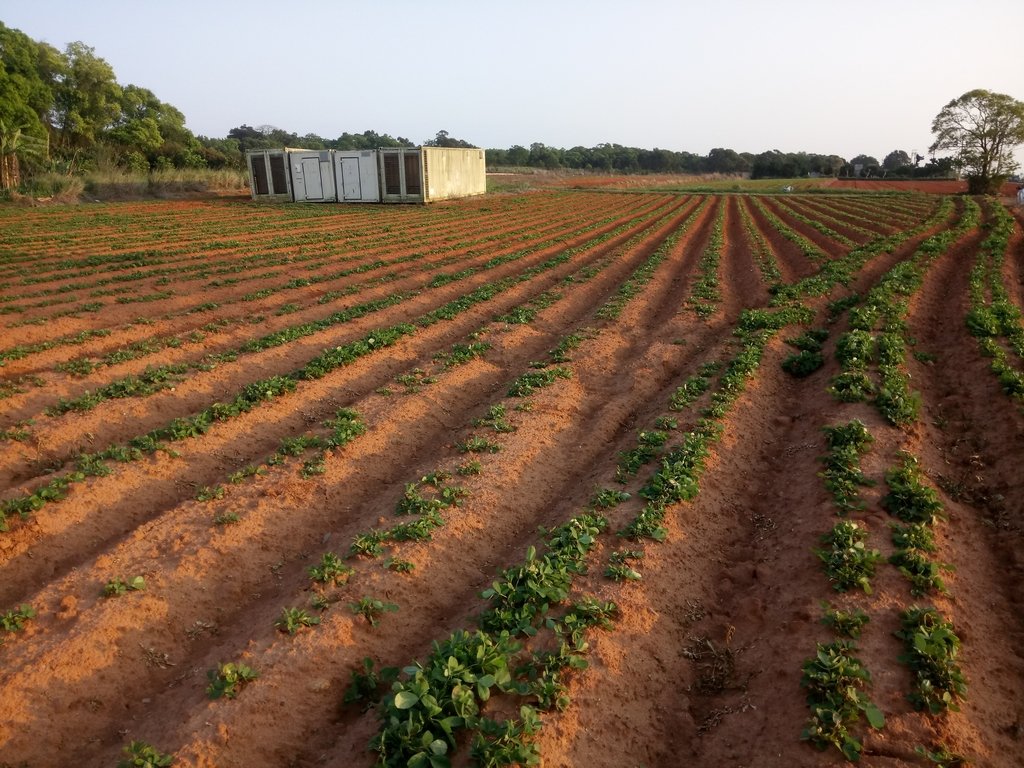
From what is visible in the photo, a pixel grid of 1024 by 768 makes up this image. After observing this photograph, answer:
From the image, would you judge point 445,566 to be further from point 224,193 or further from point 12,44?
point 12,44

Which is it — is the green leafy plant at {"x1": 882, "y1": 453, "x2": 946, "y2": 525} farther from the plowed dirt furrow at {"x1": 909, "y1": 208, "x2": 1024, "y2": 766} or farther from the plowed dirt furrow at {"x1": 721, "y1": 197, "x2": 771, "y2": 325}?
the plowed dirt furrow at {"x1": 721, "y1": 197, "x2": 771, "y2": 325}

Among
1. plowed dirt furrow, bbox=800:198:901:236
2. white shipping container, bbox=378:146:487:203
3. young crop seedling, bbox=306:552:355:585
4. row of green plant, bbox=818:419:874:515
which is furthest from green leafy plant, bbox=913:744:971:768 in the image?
white shipping container, bbox=378:146:487:203

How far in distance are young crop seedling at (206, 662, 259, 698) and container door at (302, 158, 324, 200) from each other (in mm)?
47259

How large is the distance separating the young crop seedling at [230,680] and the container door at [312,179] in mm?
47259

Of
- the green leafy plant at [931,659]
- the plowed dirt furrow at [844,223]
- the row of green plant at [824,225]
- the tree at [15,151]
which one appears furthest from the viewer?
the tree at [15,151]

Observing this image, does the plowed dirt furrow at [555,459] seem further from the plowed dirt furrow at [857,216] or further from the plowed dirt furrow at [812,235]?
the plowed dirt furrow at [857,216]

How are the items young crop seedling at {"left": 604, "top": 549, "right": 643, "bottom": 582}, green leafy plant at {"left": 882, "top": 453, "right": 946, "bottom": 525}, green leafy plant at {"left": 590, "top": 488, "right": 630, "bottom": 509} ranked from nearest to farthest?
young crop seedling at {"left": 604, "top": 549, "right": 643, "bottom": 582}, green leafy plant at {"left": 882, "top": 453, "right": 946, "bottom": 525}, green leafy plant at {"left": 590, "top": 488, "right": 630, "bottom": 509}

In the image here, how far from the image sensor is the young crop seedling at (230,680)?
192 inches

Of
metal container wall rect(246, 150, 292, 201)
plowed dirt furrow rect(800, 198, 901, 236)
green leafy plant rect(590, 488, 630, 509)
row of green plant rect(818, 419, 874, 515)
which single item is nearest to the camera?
row of green plant rect(818, 419, 874, 515)

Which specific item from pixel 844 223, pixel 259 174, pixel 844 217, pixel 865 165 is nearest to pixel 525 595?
pixel 844 223

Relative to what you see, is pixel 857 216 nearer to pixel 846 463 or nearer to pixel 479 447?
pixel 846 463

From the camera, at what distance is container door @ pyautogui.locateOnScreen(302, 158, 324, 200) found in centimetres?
4722

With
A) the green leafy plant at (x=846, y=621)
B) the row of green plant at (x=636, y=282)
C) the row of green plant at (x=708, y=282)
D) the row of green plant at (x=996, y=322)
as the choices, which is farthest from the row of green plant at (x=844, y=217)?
the green leafy plant at (x=846, y=621)

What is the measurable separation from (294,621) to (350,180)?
1820 inches
